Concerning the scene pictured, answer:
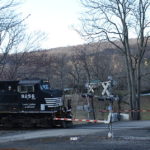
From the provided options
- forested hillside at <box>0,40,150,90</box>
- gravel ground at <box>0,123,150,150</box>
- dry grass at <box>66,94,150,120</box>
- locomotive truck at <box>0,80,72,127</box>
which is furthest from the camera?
forested hillside at <box>0,40,150,90</box>

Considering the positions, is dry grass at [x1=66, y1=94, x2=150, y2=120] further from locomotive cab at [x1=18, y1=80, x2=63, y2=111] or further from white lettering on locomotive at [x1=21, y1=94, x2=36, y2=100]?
white lettering on locomotive at [x1=21, y1=94, x2=36, y2=100]

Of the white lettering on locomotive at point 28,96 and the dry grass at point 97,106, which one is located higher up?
the white lettering on locomotive at point 28,96

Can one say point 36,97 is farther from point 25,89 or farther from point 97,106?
point 97,106

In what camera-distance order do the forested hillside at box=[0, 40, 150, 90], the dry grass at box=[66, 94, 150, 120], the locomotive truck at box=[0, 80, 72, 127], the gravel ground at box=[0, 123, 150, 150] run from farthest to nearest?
1. the forested hillside at box=[0, 40, 150, 90]
2. the dry grass at box=[66, 94, 150, 120]
3. the locomotive truck at box=[0, 80, 72, 127]
4. the gravel ground at box=[0, 123, 150, 150]

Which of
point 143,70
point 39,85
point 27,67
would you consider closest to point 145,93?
point 143,70

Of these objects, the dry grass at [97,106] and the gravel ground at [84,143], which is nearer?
the gravel ground at [84,143]

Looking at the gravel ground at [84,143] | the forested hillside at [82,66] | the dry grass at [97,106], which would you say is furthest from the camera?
the forested hillside at [82,66]

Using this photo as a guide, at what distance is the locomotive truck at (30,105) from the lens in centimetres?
2075

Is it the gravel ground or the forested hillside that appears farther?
the forested hillside

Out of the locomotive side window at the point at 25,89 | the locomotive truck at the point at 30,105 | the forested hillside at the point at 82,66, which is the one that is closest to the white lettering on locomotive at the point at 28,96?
the locomotive truck at the point at 30,105

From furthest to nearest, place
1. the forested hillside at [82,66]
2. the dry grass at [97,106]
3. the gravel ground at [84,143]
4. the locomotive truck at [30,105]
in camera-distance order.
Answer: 1. the forested hillside at [82,66]
2. the dry grass at [97,106]
3. the locomotive truck at [30,105]
4. the gravel ground at [84,143]

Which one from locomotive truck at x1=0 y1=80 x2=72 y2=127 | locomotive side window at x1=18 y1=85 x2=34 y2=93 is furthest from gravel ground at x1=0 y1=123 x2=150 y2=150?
locomotive side window at x1=18 y1=85 x2=34 y2=93

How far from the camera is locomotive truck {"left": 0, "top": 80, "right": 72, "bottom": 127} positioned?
2075cm

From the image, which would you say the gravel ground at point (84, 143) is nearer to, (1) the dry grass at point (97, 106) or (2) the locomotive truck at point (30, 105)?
(2) the locomotive truck at point (30, 105)
